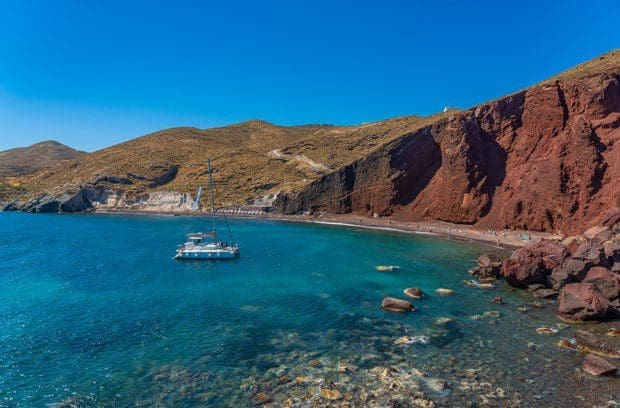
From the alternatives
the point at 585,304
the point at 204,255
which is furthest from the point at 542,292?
the point at 204,255

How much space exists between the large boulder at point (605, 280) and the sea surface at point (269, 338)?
15.9 feet

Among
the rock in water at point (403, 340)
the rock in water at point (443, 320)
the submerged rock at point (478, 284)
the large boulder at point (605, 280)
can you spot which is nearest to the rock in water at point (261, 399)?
the rock in water at point (403, 340)

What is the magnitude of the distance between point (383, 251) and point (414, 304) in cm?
2658

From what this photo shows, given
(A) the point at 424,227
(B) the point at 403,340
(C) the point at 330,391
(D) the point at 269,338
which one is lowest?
(C) the point at 330,391

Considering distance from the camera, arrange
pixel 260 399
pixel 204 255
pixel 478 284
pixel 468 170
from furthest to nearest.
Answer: pixel 468 170, pixel 204 255, pixel 478 284, pixel 260 399

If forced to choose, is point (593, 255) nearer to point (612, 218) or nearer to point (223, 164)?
point (612, 218)

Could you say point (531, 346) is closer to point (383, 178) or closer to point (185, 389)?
point (185, 389)

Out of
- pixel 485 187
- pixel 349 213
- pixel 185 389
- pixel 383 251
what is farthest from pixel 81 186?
pixel 185 389

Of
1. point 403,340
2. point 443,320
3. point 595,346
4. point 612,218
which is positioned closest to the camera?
point 595,346

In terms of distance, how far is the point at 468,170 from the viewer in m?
83.9

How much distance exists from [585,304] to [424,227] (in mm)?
52100

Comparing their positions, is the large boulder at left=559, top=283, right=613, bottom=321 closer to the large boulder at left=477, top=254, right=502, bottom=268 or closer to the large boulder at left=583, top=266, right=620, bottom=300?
the large boulder at left=583, top=266, right=620, bottom=300

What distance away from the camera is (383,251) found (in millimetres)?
64625

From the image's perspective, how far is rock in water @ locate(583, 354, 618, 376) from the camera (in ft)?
79.0
